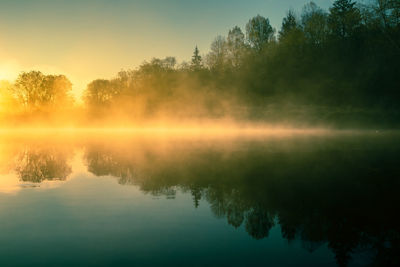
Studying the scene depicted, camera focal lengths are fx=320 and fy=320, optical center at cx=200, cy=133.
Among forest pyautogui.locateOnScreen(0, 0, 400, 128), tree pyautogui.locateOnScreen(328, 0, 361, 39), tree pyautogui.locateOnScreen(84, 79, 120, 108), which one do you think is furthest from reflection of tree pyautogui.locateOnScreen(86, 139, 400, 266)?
tree pyautogui.locateOnScreen(84, 79, 120, 108)

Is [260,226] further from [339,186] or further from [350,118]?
[350,118]

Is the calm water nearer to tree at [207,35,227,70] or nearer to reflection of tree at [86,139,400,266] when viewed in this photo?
reflection of tree at [86,139,400,266]

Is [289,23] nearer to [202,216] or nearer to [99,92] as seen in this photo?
[99,92]

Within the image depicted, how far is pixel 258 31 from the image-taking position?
121750 millimetres

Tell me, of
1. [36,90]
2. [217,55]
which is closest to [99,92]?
[36,90]

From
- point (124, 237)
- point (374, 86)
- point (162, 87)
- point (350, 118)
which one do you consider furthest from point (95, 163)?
point (162, 87)

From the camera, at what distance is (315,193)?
15.4 m

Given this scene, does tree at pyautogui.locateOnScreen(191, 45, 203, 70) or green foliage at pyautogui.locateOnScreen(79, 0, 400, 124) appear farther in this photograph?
tree at pyautogui.locateOnScreen(191, 45, 203, 70)

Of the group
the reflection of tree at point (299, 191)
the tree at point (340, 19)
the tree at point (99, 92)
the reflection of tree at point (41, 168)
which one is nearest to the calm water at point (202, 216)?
the reflection of tree at point (299, 191)

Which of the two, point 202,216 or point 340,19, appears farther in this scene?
point 340,19

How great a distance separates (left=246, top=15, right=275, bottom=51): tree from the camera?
120688mm

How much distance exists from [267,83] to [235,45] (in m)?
21.9

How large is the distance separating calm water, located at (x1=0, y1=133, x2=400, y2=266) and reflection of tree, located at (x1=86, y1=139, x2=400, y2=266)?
0.17ft

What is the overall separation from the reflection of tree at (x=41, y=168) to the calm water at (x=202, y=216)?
25cm
